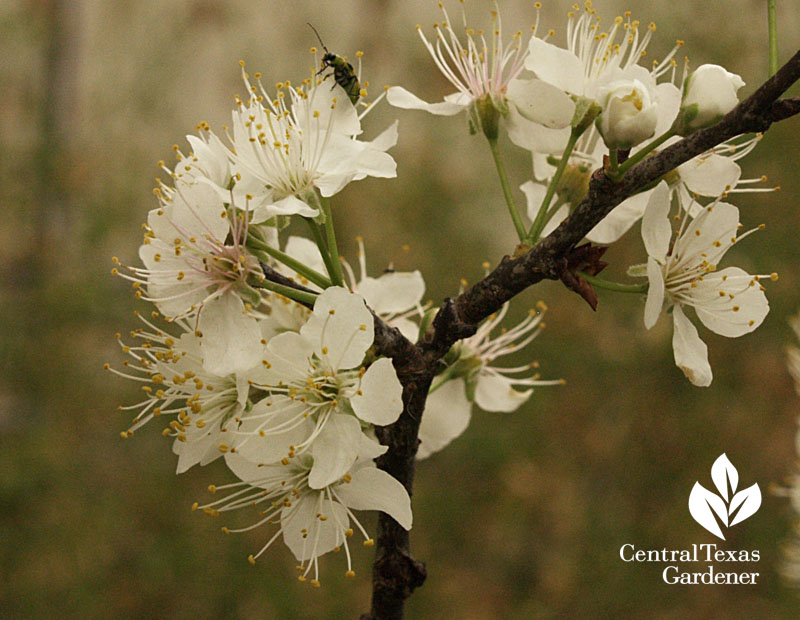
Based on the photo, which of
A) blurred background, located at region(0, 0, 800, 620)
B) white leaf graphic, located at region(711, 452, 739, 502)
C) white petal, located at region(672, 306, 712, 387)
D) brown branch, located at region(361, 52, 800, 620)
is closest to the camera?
brown branch, located at region(361, 52, 800, 620)

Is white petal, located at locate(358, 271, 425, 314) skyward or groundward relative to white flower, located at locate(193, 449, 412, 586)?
skyward

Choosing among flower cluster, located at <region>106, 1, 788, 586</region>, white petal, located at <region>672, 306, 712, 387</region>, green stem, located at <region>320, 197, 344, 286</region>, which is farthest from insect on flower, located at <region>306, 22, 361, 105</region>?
white petal, located at <region>672, 306, 712, 387</region>

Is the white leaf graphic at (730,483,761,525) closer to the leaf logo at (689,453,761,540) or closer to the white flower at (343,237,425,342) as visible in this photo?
the leaf logo at (689,453,761,540)

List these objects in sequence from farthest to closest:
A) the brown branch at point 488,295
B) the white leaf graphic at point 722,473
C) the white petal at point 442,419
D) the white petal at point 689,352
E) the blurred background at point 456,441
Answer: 1. the blurred background at point 456,441
2. the white leaf graphic at point 722,473
3. the white petal at point 442,419
4. the white petal at point 689,352
5. the brown branch at point 488,295

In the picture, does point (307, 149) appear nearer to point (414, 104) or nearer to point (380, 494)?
point (414, 104)

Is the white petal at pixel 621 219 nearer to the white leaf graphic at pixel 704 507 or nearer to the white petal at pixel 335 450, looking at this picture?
the white petal at pixel 335 450

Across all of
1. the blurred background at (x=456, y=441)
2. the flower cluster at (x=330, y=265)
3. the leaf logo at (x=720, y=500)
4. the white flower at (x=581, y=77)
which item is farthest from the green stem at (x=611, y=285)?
the blurred background at (x=456, y=441)

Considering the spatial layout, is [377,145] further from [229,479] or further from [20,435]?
[20,435]
